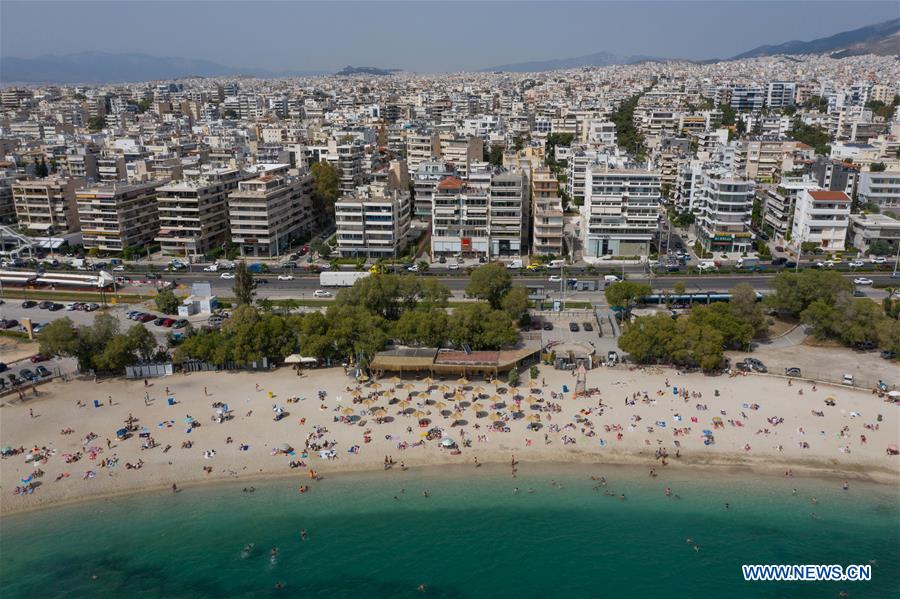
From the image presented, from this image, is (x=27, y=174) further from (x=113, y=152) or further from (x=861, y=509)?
(x=861, y=509)

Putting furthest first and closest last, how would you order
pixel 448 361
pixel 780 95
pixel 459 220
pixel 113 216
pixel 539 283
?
Result: pixel 780 95, pixel 113 216, pixel 459 220, pixel 539 283, pixel 448 361

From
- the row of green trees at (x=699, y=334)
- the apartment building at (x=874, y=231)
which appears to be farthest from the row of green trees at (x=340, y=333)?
the apartment building at (x=874, y=231)

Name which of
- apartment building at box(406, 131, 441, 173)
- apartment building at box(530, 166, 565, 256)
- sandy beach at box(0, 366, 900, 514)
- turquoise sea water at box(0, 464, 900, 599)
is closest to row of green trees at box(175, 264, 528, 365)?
sandy beach at box(0, 366, 900, 514)

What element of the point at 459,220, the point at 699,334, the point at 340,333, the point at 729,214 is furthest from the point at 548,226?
the point at 340,333

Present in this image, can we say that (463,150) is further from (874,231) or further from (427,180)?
(874,231)

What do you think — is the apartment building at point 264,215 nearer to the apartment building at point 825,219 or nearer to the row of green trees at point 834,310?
the row of green trees at point 834,310

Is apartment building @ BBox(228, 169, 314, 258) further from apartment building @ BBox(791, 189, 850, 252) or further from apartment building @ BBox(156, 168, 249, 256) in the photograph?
apartment building @ BBox(791, 189, 850, 252)
